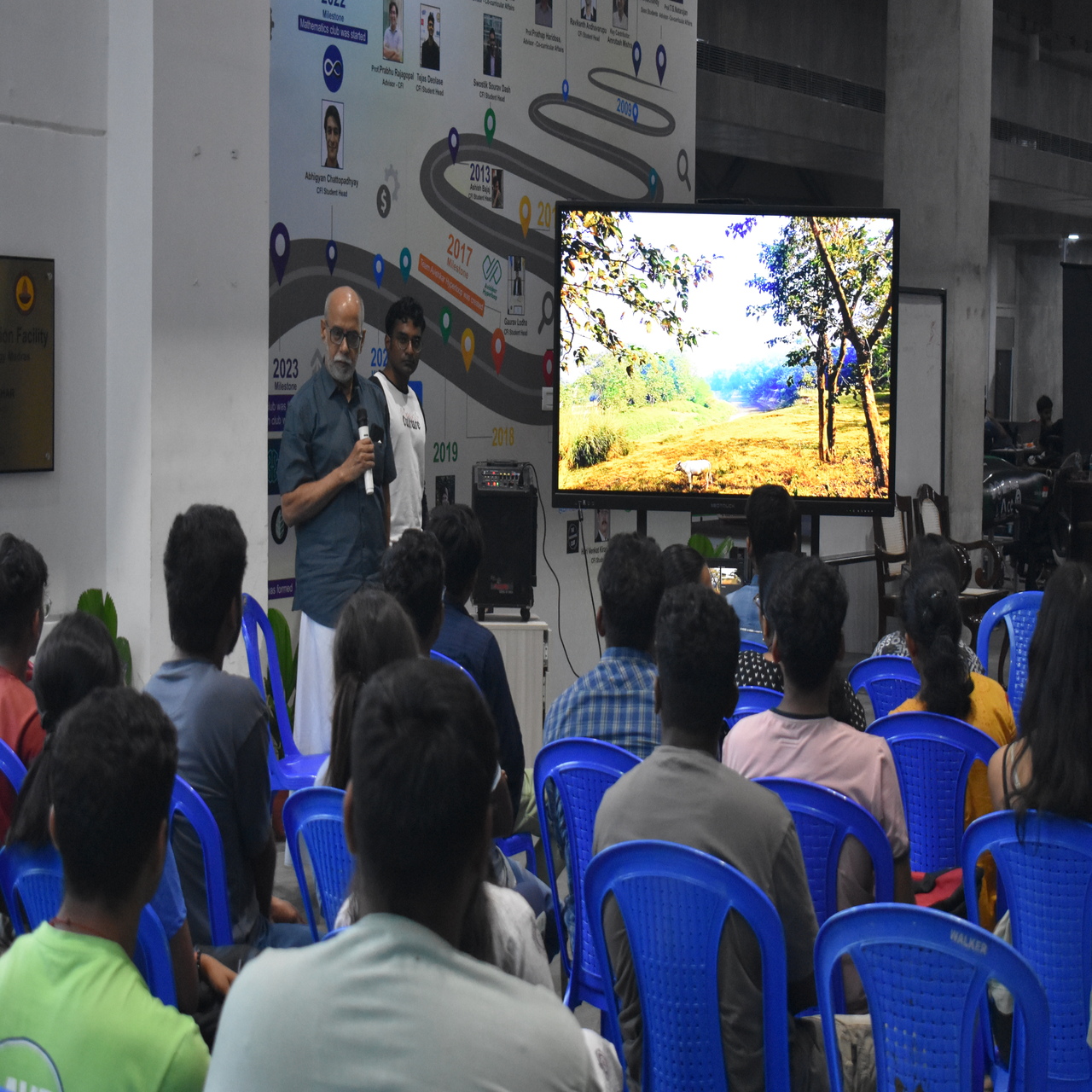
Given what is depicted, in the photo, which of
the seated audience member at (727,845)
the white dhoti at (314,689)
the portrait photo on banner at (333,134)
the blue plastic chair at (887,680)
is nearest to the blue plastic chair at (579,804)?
the seated audience member at (727,845)

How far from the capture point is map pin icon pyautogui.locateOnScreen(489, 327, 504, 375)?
20.9ft

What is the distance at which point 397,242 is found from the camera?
5793 mm

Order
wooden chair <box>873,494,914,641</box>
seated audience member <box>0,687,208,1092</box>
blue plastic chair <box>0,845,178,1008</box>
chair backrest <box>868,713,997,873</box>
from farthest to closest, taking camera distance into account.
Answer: wooden chair <box>873,494,914,641</box>
chair backrest <box>868,713,997,873</box>
blue plastic chair <box>0,845,178,1008</box>
seated audience member <box>0,687,208,1092</box>

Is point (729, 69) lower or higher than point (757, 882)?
higher

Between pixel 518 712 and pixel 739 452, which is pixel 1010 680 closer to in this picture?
pixel 518 712

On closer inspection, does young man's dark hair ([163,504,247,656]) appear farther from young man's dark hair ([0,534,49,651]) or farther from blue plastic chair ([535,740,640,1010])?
blue plastic chair ([535,740,640,1010])

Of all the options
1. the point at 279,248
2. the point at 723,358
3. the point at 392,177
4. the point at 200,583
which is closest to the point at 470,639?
the point at 200,583

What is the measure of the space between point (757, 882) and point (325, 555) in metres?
3.00

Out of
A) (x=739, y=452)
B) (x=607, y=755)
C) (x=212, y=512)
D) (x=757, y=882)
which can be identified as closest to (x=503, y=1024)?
(x=757, y=882)

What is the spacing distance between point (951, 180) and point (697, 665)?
27.3 feet

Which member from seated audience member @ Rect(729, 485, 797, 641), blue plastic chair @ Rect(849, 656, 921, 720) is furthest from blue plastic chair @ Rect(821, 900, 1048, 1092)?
seated audience member @ Rect(729, 485, 797, 641)

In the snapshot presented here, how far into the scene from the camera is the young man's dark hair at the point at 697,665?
7.14ft

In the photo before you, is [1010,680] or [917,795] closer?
[917,795]

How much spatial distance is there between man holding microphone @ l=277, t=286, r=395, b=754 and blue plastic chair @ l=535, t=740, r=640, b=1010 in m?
2.18
